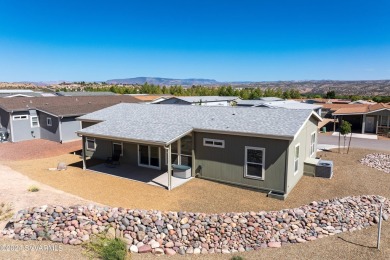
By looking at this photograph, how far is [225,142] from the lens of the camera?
531 inches

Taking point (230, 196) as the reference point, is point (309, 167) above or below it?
above

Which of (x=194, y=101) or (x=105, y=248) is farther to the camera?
(x=194, y=101)

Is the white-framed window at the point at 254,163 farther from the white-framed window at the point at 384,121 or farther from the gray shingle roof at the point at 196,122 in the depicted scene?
the white-framed window at the point at 384,121

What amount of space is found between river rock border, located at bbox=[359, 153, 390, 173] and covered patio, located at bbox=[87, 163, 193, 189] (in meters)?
11.4

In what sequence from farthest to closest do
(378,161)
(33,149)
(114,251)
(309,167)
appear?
(33,149), (378,161), (309,167), (114,251)

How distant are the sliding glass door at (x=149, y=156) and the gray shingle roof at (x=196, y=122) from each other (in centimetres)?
138

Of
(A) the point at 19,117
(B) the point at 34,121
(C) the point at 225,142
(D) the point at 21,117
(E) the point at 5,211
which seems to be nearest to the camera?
(E) the point at 5,211

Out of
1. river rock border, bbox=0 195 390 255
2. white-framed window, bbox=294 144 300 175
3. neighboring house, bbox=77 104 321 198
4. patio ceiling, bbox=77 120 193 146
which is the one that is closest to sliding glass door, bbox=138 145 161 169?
neighboring house, bbox=77 104 321 198

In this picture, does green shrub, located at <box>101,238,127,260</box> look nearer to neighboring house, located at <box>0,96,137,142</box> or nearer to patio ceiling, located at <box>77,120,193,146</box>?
patio ceiling, located at <box>77,120,193,146</box>

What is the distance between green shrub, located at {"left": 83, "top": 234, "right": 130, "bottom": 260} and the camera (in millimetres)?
8508

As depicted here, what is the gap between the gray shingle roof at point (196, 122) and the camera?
42.3 feet

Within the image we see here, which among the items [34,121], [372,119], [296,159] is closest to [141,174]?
[296,159]

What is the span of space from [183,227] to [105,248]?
2577 mm

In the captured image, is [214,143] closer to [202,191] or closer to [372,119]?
[202,191]
